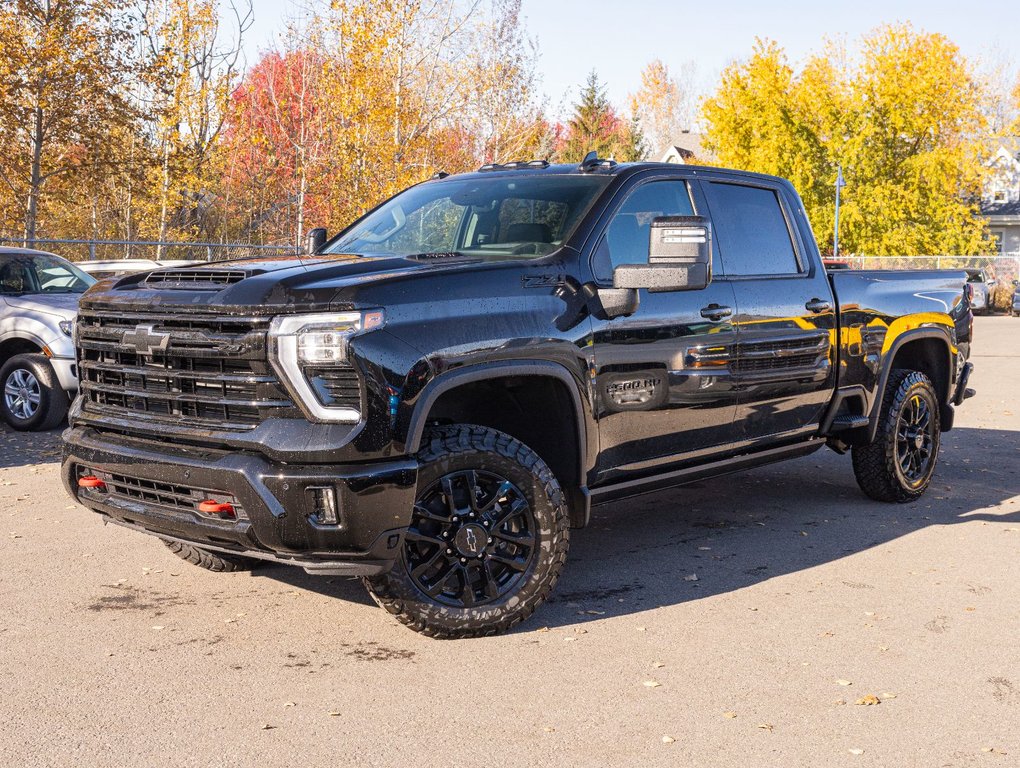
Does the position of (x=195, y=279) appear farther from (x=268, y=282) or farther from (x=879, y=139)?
(x=879, y=139)

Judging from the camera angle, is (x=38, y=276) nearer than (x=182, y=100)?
Yes

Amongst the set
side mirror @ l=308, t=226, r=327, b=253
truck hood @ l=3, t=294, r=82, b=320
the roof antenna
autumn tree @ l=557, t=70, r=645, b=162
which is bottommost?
truck hood @ l=3, t=294, r=82, b=320

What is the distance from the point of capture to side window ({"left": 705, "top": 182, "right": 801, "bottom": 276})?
6121 mm

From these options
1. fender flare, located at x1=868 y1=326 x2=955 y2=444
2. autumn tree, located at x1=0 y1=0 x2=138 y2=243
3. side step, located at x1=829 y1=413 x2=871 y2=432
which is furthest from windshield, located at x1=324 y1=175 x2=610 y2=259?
autumn tree, located at x1=0 y1=0 x2=138 y2=243

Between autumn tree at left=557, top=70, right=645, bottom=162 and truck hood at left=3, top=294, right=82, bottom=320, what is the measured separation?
173 feet

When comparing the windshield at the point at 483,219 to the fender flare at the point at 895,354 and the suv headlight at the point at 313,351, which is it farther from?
the fender flare at the point at 895,354

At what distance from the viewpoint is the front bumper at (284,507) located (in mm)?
4234

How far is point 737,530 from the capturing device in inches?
265

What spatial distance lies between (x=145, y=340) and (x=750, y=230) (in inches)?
133

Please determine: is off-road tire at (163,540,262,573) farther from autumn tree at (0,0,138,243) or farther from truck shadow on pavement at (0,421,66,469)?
autumn tree at (0,0,138,243)

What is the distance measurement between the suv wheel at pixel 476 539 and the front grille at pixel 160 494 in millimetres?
677

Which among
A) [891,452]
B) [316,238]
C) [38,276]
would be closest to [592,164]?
[316,238]

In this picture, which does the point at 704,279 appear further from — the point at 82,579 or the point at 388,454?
the point at 82,579

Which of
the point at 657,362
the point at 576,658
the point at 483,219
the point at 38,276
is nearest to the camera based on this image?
the point at 576,658
